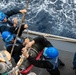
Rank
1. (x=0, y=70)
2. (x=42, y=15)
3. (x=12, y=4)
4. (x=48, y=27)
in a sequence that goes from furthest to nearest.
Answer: (x=12, y=4) → (x=42, y=15) → (x=48, y=27) → (x=0, y=70)

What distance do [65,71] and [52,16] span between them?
1.85 m

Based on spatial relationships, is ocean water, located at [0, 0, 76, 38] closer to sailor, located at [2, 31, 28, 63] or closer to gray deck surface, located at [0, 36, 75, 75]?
gray deck surface, located at [0, 36, 75, 75]

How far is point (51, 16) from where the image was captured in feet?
16.9

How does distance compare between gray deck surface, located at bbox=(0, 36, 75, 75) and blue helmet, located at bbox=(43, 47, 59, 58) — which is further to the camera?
gray deck surface, located at bbox=(0, 36, 75, 75)

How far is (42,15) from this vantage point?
17.3ft

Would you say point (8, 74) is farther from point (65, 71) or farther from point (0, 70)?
point (65, 71)

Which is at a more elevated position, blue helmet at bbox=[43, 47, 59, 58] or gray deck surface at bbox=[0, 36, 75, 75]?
blue helmet at bbox=[43, 47, 59, 58]

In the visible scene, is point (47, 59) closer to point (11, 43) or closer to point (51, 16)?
point (11, 43)

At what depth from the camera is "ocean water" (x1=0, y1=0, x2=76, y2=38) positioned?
15.8ft

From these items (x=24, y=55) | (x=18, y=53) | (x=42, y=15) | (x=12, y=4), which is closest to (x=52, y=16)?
(x=42, y=15)

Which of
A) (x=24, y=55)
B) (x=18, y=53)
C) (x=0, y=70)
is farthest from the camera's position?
(x=18, y=53)

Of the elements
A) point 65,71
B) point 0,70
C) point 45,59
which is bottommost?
point 65,71

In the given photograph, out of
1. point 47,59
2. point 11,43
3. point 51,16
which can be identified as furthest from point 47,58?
point 51,16

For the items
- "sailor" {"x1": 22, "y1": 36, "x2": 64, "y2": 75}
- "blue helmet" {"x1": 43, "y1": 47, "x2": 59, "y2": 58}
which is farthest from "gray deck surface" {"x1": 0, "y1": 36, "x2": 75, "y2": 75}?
"blue helmet" {"x1": 43, "y1": 47, "x2": 59, "y2": 58}
